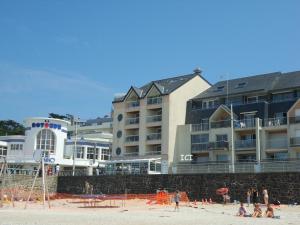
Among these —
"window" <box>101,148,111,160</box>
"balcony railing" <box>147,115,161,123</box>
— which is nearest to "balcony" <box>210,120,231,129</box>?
"balcony railing" <box>147,115,161,123</box>

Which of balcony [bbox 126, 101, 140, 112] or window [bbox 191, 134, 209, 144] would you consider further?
balcony [bbox 126, 101, 140, 112]

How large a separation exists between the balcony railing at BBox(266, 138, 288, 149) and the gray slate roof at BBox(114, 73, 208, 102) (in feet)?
49.8

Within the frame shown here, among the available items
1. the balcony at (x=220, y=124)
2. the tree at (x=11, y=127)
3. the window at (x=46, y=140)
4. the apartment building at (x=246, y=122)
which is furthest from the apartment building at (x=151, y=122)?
the tree at (x=11, y=127)

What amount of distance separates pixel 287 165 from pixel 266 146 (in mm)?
7981

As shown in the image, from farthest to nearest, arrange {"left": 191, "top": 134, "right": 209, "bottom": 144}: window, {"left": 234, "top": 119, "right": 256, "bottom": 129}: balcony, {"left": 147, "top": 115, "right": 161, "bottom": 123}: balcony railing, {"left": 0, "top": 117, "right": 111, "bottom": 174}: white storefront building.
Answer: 1. {"left": 0, "top": 117, "right": 111, "bottom": 174}: white storefront building
2. {"left": 147, "top": 115, "right": 161, "bottom": 123}: balcony railing
3. {"left": 191, "top": 134, "right": 209, "bottom": 144}: window
4. {"left": 234, "top": 119, "right": 256, "bottom": 129}: balcony

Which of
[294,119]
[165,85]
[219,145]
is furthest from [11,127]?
[294,119]

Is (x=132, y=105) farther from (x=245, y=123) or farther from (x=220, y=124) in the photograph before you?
(x=245, y=123)

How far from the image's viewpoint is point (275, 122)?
5391 cm

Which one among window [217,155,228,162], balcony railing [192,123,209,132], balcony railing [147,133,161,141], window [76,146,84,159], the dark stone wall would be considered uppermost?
balcony railing [192,123,209,132]

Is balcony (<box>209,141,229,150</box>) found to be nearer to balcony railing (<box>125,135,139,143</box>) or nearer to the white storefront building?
balcony railing (<box>125,135,139,143</box>)

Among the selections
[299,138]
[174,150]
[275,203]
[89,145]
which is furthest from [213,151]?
[89,145]

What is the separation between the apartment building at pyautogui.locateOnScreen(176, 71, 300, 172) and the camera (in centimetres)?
5300

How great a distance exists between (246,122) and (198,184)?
1333 cm

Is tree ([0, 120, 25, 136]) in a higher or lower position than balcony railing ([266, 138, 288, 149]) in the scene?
higher
